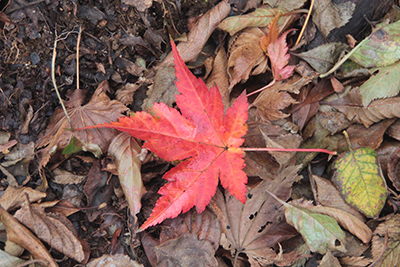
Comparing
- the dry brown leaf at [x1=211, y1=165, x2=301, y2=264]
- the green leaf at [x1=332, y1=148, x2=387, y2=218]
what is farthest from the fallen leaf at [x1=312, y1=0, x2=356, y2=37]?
the dry brown leaf at [x1=211, y1=165, x2=301, y2=264]

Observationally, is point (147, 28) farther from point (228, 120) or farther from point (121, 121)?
point (228, 120)

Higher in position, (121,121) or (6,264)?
(121,121)

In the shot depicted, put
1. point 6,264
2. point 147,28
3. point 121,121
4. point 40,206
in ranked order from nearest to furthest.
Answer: point 121,121 → point 6,264 → point 40,206 → point 147,28

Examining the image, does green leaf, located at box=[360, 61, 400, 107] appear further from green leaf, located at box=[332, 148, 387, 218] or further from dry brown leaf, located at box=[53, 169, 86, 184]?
dry brown leaf, located at box=[53, 169, 86, 184]

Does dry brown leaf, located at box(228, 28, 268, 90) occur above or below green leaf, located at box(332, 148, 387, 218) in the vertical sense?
above

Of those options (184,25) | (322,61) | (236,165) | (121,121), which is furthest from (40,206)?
(322,61)

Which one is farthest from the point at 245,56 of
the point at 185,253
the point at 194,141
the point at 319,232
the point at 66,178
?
the point at 66,178
